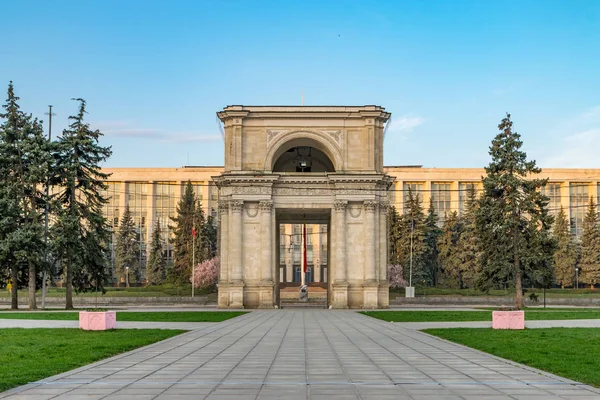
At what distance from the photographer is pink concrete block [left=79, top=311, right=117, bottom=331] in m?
25.8

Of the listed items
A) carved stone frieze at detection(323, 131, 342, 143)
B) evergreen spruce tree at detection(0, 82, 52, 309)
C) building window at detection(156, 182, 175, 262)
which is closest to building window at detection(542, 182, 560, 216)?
building window at detection(156, 182, 175, 262)

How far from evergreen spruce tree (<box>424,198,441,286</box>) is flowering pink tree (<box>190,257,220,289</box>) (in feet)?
85.5

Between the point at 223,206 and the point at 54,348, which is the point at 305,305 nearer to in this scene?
the point at 223,206

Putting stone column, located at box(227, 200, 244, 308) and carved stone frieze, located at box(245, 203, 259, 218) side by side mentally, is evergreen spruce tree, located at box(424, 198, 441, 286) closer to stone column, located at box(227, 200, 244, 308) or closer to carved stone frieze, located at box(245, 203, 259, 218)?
carved stone frieze, located at box(245, 203, 259, 218)

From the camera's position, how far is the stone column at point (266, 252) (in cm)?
5506

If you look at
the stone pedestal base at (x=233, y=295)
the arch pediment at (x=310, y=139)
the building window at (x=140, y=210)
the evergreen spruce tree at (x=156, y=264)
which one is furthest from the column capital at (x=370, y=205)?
the building window at (x=140, y=210)

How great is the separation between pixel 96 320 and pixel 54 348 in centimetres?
692

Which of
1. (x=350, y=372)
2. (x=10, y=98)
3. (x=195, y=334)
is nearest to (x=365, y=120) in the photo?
(x=10, y=98)

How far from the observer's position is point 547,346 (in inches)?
779

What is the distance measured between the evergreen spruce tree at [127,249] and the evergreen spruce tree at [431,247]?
40.7 m

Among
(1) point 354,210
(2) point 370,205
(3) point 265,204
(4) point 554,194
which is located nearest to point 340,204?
(1) point 354,210

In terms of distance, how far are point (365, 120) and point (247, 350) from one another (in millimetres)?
38632

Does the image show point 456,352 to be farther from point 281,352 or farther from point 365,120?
point 365,120

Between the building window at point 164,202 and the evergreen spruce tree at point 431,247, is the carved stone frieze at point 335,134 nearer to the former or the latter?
the evergreen spruce tree at point 431,247
